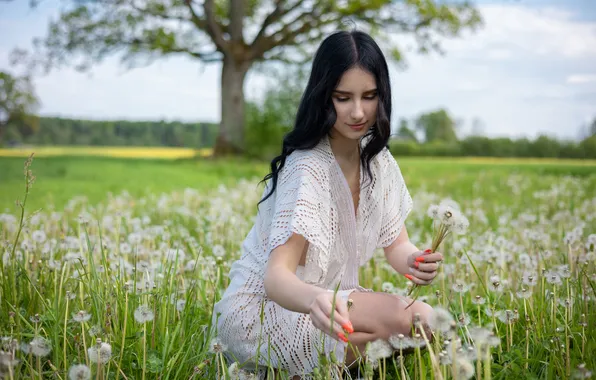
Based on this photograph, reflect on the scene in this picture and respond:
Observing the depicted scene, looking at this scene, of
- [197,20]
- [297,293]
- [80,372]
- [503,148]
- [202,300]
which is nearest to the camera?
[80,372]

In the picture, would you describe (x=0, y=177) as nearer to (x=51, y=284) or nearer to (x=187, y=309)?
(x=51, y=284)

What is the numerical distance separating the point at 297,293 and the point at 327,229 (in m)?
0.53

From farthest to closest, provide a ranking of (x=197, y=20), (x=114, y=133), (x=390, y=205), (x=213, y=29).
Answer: (x=114, y=133)
(x=197, y=20)
(x=213, y=29)
(x=390, y=205)

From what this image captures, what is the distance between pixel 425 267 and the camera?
7.97 feet

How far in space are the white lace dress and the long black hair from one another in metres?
0.08

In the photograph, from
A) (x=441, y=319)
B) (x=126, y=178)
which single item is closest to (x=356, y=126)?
(x=441, y=319)

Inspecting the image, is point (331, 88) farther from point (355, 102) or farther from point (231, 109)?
point (231, 109)

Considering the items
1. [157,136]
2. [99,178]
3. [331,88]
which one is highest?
[331,88]

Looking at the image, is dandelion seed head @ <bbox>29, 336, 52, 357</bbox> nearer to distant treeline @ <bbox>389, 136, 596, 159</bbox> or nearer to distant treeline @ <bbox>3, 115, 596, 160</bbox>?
distant treeline @ <bbox>389, 136, 596, 159</bbox>

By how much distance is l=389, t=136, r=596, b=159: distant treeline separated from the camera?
717 inches

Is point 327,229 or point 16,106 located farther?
point 16,106

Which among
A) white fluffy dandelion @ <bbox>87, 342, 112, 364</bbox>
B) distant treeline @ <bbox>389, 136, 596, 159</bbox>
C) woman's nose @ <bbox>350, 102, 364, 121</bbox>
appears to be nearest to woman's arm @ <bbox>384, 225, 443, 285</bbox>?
woman's nose @ <bbox>350, 102, 364, 121</bbox>

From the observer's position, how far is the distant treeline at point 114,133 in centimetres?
2222

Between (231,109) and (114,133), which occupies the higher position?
(231,109)
